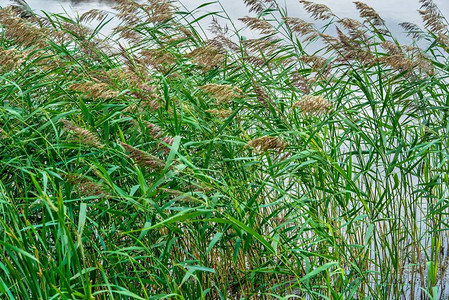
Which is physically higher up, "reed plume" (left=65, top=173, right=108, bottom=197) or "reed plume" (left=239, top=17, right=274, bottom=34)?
"reed plume" (left=239, top=17, right=274, bottom=34)

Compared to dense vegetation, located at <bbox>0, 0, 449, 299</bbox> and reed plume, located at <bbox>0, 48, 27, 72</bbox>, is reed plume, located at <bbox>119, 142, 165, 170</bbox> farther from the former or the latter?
reed plume, located at <bbox>0, 48, 27, 72</bbox>

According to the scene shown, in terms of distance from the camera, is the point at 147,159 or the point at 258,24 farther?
the point at 258,24

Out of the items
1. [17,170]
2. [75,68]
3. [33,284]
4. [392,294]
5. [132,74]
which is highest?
Result: [75,68]

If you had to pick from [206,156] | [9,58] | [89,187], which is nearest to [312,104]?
[206,156]

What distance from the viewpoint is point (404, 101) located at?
3498mm

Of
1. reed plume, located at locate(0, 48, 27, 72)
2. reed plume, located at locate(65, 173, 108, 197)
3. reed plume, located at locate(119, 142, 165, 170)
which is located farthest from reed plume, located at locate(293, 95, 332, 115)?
reed plume, located at locate(0, 48, 27, 72)

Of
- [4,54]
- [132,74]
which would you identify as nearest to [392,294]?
[132,74]

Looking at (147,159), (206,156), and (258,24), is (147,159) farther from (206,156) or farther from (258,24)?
(258,24)

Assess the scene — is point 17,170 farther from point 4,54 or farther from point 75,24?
point 75,24

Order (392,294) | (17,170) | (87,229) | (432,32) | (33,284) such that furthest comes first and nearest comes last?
1. (432,32)
2. (392,294)
3. (17,170)
4. (87,229)
5. (33,284)

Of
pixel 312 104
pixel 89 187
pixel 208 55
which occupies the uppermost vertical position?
pixel 208 55

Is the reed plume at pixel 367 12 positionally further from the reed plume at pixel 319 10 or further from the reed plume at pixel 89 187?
the reed plume at pixel 89 187

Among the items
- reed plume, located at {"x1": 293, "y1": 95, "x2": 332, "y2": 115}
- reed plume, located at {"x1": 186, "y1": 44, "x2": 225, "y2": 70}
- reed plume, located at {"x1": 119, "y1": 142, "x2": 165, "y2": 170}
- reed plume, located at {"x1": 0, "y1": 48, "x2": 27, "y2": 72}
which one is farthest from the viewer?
reed plume, located at {"x1": 186, "y1": 44, "x2": 225, "y2": 70}

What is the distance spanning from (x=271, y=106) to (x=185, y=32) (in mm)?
1004
